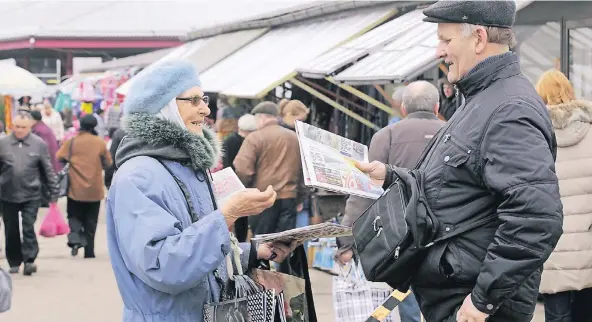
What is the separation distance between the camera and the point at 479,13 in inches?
145

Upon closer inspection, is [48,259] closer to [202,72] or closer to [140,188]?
[202,72]

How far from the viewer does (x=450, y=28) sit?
148 inches

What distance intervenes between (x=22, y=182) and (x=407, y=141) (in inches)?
249

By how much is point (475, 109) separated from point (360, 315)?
3.49 meters

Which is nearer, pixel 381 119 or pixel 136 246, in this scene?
pixel 136 246

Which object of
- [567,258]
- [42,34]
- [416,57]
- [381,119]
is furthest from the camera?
[42,34]

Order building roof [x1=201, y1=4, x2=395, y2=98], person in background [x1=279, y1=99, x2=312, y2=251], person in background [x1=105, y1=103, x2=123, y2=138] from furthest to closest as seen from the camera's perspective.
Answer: person in background [x1=105, y1=103, x2=123, y2=138]
building roof [x1=201, y1=4, x2=395, y2=98]
person in background [x1=279, y1=99, x2=312, y2=251]

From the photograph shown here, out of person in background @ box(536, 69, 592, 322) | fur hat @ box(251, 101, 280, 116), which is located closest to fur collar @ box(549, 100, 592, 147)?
person in background @ box(536, 69, 592, 322)

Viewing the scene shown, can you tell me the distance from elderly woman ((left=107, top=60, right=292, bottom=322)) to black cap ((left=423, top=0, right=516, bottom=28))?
0.88 meters

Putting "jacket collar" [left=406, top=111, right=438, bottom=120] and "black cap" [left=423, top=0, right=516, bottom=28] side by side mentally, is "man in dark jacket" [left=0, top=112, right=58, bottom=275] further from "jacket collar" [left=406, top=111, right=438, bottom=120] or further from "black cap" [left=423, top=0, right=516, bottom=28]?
"black cap" [left=423, top=0, right=516, bottom=28]

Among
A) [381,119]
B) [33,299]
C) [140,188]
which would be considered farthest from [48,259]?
[140,188]

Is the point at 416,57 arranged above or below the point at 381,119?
above

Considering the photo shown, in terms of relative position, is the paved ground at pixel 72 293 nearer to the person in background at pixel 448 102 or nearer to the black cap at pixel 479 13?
the person in background at pixel 448 102

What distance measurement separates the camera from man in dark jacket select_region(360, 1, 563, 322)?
11.2 feet
